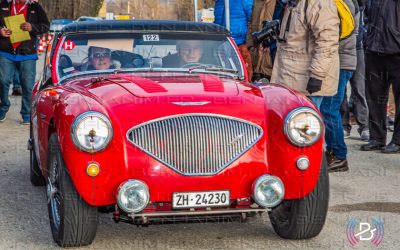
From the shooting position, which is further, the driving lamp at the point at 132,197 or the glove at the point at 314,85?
the glove at the point at 314,85

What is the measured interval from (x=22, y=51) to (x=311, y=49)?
5.50m

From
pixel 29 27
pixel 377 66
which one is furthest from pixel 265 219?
pixel 29 27

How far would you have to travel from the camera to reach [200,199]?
16.4 ft

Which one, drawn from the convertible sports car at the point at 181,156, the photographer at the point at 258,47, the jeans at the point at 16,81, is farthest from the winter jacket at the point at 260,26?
the jeans at the point at 16,81

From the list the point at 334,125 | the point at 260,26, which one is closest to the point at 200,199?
the point at 334,125

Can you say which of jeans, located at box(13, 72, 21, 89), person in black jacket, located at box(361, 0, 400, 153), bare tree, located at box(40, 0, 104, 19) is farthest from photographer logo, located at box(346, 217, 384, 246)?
bare tree, located at box(40, 0, 104, 19)

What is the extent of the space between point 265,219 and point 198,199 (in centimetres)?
125

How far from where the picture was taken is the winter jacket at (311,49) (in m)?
7.35

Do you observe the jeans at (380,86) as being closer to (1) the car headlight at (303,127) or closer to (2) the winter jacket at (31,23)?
(1) the car headlight at (303,127)

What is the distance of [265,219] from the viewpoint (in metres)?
6.11

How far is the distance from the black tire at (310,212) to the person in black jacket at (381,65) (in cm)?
422

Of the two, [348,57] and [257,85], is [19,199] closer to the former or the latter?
[257,85]

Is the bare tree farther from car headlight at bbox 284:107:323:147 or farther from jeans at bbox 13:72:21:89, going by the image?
car headlight at bbox 284:107:323:147

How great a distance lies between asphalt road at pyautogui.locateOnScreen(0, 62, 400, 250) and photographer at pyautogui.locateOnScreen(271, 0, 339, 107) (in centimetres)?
96
